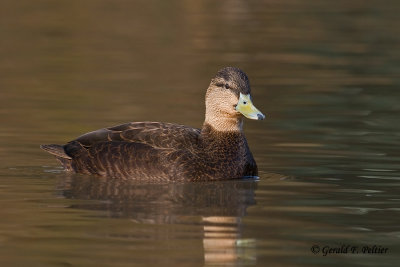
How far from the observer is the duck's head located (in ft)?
41.3

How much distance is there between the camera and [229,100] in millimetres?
12688

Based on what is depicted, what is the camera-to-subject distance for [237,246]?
9.62 metres

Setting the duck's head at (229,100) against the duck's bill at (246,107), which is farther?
the duck's head at (229,100)

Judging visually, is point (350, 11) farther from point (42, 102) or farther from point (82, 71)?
point (42, 102)

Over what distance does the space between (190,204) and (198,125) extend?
16.7 ft

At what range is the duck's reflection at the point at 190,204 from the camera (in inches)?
381

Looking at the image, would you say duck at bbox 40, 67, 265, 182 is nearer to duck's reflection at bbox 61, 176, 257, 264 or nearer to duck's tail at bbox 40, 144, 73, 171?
duck's tail at bbox 40, 144, 73, 171

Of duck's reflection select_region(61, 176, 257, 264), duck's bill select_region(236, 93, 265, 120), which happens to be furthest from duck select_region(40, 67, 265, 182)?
duck's reflection select_region(61, 176, 257, 264)

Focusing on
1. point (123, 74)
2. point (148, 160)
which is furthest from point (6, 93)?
point (148, 160)

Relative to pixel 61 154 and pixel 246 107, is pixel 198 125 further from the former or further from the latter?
pixel 246 107

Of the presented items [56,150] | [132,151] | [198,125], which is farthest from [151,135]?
[198,125]

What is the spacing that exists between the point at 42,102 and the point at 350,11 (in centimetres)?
2104

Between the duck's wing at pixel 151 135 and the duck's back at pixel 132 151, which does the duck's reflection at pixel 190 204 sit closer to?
the duck's back at pixel 132 151

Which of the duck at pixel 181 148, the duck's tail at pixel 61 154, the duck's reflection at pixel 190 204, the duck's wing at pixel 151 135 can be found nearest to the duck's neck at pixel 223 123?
the duck at pixel 181 148
